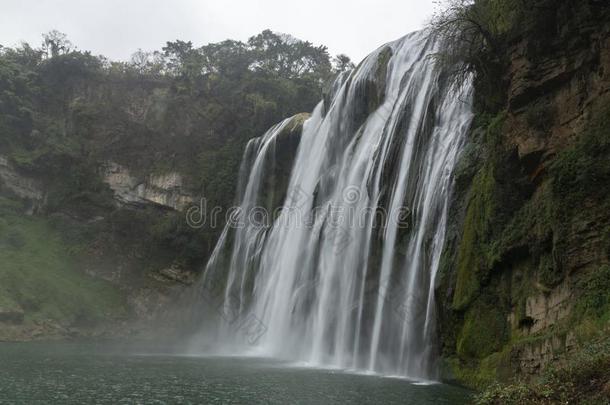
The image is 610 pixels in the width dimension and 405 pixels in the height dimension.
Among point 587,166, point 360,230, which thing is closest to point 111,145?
point 360,230

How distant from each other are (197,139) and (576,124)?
34784mm

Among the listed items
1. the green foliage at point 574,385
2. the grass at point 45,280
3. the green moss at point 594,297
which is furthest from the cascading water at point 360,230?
the green foliage at point 574,385

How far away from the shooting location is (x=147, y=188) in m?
42.6

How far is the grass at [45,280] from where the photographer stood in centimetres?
3403

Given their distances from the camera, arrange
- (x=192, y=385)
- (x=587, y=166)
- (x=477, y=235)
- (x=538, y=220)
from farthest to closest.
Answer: (x=477, y=235)
(x=192, y=385)
(x=538, y=220)
(x=587, y=166)

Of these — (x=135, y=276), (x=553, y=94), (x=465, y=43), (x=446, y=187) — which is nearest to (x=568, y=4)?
(x=553, y=94)

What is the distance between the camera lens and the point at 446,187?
17812mm

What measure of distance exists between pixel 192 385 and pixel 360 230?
9.61m

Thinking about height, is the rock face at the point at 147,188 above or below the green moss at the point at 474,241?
above

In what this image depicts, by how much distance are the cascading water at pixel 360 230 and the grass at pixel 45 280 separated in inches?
287

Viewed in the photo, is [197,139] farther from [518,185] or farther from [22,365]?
[518,185]

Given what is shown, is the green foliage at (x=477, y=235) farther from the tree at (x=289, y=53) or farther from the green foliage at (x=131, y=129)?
the tree at (x=289, y=53)

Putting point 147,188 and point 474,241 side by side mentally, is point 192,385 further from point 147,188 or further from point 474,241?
point 147,188

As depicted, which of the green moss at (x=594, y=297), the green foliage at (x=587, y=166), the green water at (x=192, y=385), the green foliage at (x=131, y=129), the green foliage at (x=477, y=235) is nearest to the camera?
the green moss at (x=594, y=297)
